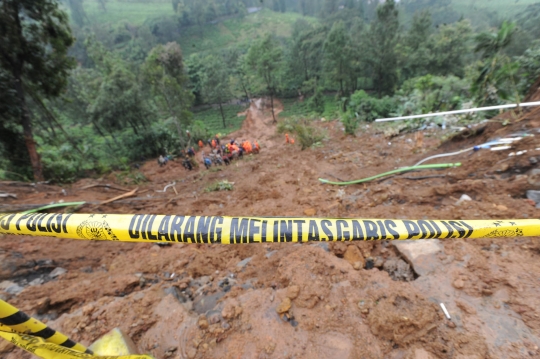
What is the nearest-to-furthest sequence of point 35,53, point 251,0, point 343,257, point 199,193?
point 343,257 < point 199,193 < point 35,53 < point 251,0

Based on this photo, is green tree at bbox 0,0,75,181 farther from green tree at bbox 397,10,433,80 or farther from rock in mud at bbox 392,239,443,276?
green tree at bbox 397,10,433,80

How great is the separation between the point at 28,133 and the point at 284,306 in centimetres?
1022

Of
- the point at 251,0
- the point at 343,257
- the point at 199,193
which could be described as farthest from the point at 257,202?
the point at 251,0

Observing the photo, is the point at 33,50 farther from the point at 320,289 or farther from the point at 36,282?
the point at 320,289

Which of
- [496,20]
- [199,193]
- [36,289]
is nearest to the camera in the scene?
[36,289]

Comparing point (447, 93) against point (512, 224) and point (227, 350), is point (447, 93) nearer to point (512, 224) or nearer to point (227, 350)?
point (512, 224)

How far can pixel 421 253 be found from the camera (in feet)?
7.22

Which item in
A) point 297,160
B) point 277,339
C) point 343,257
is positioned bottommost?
point 297,160

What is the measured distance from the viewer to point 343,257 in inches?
96.2

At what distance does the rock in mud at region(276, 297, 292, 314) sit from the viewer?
69.7 inches

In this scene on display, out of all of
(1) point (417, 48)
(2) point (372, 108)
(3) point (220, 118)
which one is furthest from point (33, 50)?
(1) point (417, 48)

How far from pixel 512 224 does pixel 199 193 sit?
18.8ft

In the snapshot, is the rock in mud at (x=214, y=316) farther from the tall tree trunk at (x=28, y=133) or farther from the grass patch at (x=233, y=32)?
the grass patch at (x=233, y=32)

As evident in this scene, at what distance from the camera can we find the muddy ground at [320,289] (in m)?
1.56
